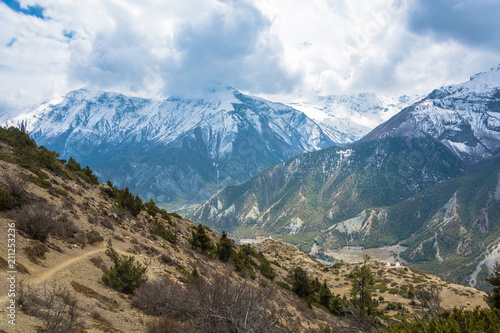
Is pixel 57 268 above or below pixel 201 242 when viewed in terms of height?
below

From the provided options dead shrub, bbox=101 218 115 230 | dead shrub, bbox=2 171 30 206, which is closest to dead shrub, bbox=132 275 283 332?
dead shrub, bbox=2 171 30 206

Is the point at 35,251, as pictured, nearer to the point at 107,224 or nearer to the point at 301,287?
the point at 107,224

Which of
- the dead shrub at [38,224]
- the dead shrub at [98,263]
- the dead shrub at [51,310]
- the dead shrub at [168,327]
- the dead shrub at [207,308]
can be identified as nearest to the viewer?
the dead shrub at [51,310]

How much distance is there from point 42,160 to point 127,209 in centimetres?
1179

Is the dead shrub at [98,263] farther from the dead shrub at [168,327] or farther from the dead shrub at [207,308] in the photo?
the dead shrub at [168,327]

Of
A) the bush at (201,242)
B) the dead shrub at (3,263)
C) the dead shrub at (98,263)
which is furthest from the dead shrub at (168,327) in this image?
the bush at (201,242)

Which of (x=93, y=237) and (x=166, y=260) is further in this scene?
(x=166, y=260)

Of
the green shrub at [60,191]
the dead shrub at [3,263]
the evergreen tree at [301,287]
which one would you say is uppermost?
the green shrub at [60,191]

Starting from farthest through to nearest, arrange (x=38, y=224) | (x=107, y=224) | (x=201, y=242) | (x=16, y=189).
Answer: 1. (x=201, y=242)
2. (x=107, y=224)
3. (x=16, y=189)
4. (x=38, y=224)

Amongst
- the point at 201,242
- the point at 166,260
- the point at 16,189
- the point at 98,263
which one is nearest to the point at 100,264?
the point at 98,263

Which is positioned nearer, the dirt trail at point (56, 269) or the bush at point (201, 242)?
the dirt trail at point (56, 269)

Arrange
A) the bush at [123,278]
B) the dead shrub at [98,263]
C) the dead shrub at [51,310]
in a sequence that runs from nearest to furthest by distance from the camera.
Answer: the dead shrub at [51,310]
the bush at [123,278]
the dead shrub at [98,263]

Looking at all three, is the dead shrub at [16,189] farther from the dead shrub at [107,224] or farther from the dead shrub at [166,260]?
the dead shrub at [166,260]

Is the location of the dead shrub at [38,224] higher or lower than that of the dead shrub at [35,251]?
higher
